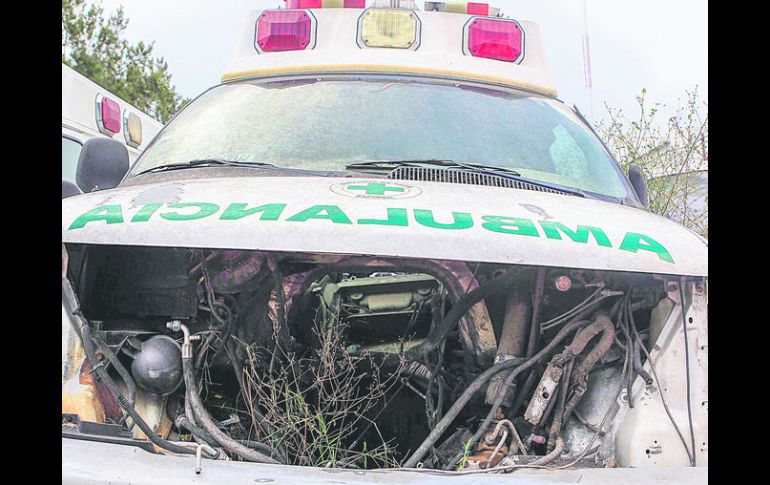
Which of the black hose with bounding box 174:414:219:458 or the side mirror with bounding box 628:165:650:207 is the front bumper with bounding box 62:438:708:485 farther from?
the side mirror with bounding box 628:165:650:207

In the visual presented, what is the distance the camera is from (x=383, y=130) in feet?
11.8

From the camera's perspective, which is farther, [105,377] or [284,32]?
[284,32]

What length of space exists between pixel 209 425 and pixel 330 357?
1.47 ft

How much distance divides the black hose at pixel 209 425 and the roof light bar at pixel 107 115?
16.1 ft

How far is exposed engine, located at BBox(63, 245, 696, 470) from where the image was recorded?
8.88ft

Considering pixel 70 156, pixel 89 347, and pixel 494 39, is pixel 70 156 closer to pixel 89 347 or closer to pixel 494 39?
pixel 494 39

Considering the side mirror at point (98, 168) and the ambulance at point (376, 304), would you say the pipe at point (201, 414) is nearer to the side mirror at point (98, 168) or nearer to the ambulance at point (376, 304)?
the ambulance at point (376, 304)

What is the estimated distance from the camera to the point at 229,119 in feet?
12.4

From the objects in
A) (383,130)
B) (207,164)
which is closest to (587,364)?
(383,130)

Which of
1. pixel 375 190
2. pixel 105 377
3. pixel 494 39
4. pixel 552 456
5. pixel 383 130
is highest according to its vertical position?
pixel 494 39

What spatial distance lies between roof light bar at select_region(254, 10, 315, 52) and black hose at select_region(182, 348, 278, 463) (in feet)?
6.15

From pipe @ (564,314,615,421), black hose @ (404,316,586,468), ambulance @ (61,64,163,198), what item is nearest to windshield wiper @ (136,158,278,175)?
black hose @ (404,316,586,468)

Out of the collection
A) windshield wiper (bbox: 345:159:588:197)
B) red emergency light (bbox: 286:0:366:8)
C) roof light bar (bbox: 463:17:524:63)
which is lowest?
windshield wiper (bbox: 345:159:588:197)
